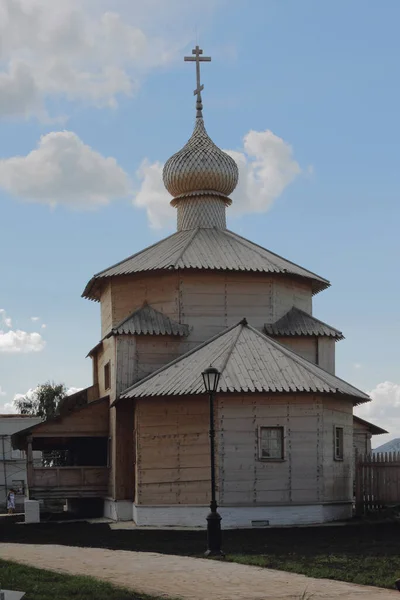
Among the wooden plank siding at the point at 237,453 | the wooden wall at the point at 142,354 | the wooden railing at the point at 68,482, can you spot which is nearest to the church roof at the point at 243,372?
the wooden plank siding at the point at 237,453

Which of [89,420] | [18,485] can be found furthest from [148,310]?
[18,485]

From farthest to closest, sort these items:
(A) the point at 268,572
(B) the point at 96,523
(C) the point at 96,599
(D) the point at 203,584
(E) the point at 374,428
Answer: (E) the point at 374,428 < (B) the point at 96,523 < (A) the point at 268,572 < (D) the point at 203,584 < (C) the point at 96,599

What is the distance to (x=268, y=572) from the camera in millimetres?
15727

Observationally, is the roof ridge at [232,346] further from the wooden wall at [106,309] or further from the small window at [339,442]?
the wooden wall at [106,309]

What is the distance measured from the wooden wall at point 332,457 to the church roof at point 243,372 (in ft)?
1.78

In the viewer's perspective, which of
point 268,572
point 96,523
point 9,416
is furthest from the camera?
point 9,416

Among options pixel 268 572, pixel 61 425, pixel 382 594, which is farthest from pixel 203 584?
pixel 61 425

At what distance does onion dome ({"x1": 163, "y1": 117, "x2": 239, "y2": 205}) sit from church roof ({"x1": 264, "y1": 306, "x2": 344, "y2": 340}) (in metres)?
5.81

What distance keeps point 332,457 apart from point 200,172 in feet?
41.6

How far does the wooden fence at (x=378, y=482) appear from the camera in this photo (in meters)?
27.7

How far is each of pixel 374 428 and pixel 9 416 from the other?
2909cm

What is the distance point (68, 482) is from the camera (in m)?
31.1

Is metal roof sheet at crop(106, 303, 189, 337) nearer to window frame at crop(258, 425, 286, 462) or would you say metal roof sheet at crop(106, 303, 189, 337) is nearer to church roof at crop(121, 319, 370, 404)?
church roof at crop(121, 319, 370, 404)

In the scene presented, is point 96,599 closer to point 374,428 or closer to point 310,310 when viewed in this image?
point 310,310
